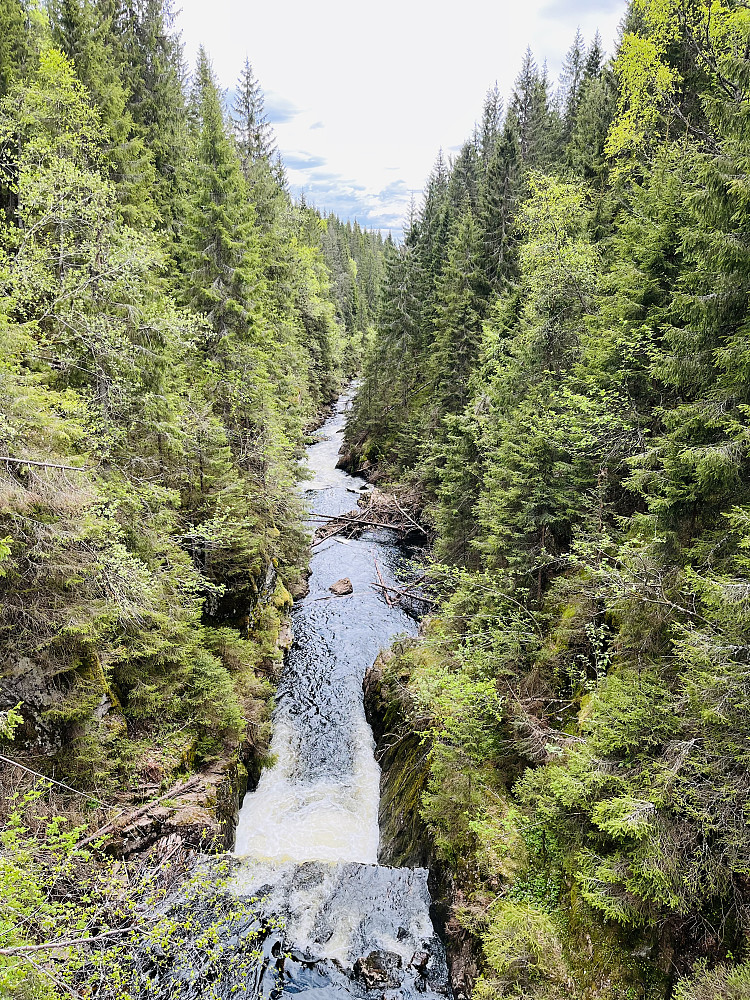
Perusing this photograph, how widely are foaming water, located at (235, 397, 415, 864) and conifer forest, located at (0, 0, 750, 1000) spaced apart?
0.73 m

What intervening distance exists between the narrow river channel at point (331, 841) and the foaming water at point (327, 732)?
3cm

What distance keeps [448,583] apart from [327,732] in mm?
6278

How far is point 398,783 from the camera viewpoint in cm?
1279

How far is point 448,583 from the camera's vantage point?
13.9 m

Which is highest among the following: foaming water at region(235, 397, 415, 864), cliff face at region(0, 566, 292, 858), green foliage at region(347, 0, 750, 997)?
green foliage at region(347, 0, 750, 997)

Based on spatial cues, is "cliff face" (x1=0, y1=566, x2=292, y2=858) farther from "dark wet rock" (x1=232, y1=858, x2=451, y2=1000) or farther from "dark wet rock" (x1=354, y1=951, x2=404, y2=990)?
"dark wet rock" (x1=354, y1=951, x2=404, y2=990)

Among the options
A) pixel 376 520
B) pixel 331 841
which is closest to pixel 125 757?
pixel 331 841

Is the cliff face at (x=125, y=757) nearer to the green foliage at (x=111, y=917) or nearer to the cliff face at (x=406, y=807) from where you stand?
the green foliage at (x=111, y=917)

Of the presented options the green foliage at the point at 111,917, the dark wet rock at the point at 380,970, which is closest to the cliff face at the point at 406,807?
the dark wet rock at the point at 380,970

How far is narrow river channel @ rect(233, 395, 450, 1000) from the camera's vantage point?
347 inches

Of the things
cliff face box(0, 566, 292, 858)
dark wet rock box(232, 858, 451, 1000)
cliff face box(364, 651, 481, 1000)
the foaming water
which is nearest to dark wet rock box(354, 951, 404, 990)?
dark wet rock box(232, 858, 451, 1000)

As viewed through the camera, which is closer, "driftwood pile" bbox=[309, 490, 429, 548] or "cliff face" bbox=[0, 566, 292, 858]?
"cliff face" bbox=[0, 566, 292, 858]

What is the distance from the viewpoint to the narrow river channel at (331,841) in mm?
8812

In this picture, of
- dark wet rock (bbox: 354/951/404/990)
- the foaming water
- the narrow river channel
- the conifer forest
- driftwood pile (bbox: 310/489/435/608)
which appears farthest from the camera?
driftwood pile (bbox: 310/489/435/608)
